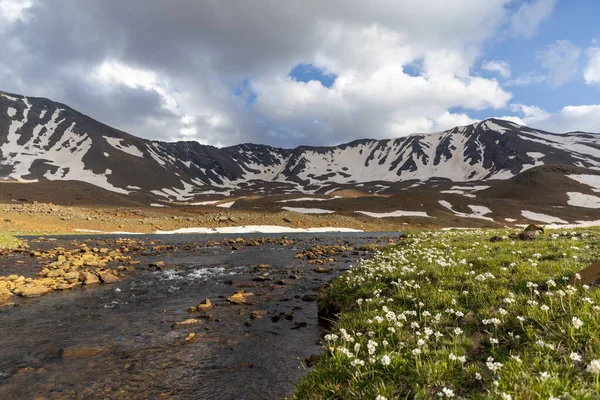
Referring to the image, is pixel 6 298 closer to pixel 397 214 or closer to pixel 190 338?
pixel 190 338

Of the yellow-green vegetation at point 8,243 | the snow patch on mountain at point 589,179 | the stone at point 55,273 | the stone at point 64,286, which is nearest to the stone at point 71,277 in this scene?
the stone at point 55,273

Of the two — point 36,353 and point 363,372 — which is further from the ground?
point 363,372

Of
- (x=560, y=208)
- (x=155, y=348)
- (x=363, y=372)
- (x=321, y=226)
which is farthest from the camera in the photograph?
(x=560, y=208)

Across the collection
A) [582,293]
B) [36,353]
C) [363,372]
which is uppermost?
[582,293]

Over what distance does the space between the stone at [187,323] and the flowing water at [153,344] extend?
193mm

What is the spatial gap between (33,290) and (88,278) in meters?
2.53

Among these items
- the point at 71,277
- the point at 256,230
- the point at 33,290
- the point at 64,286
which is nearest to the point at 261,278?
the point at 64,286

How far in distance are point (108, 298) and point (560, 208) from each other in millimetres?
127177

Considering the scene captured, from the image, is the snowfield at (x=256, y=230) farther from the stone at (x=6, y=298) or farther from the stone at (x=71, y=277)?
the stone at (x=6, y=298)

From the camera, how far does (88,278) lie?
16.9m

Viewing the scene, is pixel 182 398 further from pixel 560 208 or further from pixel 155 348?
pixel 560 208

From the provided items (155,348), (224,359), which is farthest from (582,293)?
(155,348)

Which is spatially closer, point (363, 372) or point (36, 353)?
point (363, 372)

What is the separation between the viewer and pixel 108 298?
46.8ft
